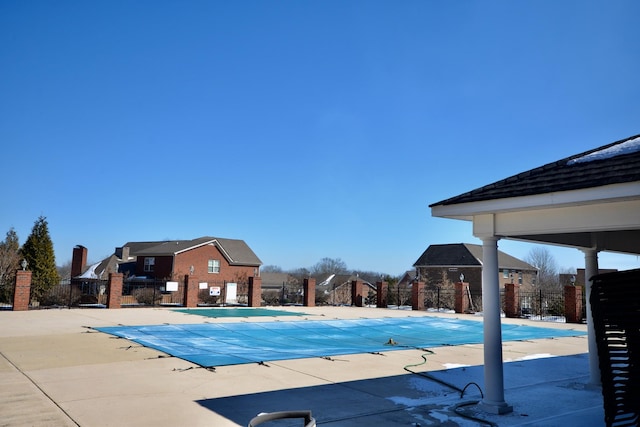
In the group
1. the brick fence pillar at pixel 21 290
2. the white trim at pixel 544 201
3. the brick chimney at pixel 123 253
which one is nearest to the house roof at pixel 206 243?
the brick chimney at pixel 123 253

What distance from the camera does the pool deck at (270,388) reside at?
19.3 ft

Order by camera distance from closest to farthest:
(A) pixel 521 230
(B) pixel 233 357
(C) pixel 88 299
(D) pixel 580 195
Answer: (D) pixel 580 195 → (A) pixel 521 230 → (B) pixel 233 357 → (C) pixel 88 299

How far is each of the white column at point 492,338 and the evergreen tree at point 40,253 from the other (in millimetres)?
28995

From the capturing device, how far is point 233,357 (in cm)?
1000

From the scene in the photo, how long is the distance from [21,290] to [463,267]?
35689 millimetres

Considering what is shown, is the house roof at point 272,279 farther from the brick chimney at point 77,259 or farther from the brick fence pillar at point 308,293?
the brick fence pillar at point 308,293

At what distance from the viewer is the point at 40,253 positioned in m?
29.7

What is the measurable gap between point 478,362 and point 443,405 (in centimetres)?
430

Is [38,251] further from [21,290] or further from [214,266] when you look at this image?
[214,266]

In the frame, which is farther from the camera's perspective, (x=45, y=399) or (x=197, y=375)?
(x=197, y=375)

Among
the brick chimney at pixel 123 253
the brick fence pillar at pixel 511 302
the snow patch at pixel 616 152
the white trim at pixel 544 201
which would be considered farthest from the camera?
the brick chimney at pixel 123 253

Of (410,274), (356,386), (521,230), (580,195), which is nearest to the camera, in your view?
(580,195)

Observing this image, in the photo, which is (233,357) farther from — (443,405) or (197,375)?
(443,405)

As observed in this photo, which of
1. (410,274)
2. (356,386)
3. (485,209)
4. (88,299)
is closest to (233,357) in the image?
(356,386)
